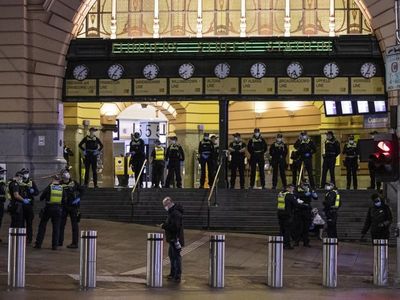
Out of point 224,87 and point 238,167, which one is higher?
point 224,87

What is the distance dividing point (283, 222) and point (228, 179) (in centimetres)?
1058

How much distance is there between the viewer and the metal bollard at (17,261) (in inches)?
533

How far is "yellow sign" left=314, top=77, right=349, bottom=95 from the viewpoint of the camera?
29969mm

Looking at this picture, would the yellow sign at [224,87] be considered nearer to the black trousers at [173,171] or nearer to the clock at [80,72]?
the black trousers at [173,171]

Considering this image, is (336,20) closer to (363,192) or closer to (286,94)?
(286,94)

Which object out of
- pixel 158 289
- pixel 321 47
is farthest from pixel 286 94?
pixel 158 289

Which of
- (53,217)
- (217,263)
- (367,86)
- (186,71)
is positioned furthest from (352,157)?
(217,263)

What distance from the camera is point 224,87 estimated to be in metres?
30.2

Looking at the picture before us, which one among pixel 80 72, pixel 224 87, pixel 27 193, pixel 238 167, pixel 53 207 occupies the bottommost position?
pixel 53 207

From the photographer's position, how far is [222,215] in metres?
24.8

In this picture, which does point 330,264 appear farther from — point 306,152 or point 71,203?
point 306,152

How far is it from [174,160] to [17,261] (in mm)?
13881

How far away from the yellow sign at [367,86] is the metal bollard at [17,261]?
18958 mm

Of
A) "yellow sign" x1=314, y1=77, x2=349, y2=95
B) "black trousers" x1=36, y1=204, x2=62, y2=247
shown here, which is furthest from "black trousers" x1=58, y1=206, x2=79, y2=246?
"yellow sign" x1=314, y1=77, x2=349, y2=95
